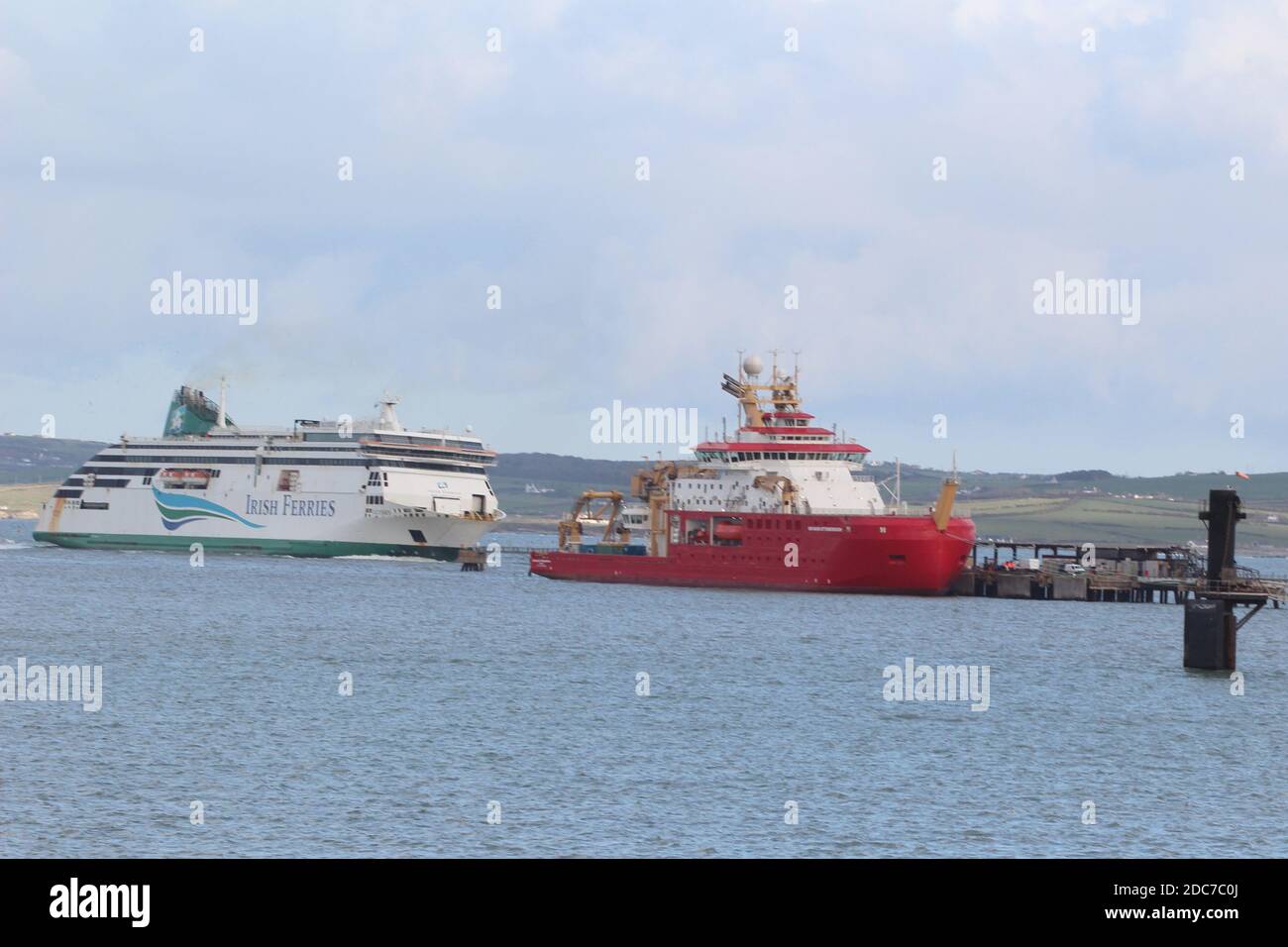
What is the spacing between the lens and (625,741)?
109 ft

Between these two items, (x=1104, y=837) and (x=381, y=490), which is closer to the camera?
(x=1104, y=837)

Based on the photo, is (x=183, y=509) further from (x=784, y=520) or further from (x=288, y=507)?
(x=784, y=520)

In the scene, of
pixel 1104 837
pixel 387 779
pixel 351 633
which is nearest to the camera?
pixel 1104 837

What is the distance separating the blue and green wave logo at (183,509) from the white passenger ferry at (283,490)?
0.09 m

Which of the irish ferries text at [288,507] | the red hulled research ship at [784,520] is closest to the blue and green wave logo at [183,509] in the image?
Result: the irish ferries text at [288,507]

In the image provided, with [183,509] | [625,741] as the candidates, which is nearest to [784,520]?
[625,741]

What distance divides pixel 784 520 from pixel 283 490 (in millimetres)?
45814

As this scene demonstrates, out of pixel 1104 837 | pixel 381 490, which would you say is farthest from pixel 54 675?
pixel 381 490

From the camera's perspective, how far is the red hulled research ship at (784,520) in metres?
71.2

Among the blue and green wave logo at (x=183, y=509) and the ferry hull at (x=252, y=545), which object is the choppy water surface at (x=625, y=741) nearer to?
the ferry hull at (x=252, y=545)

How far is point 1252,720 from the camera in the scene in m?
37.5
